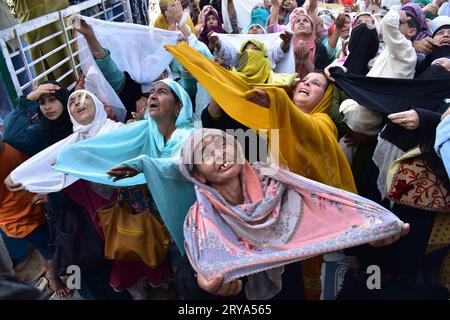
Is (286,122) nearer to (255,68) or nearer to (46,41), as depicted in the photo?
(255,68)

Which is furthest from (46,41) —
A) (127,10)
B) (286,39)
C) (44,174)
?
(286,39)

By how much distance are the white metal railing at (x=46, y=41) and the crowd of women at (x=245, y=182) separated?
625 millimetres

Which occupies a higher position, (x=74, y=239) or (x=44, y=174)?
(x=44, y=174)

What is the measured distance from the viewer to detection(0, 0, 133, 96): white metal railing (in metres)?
3.09

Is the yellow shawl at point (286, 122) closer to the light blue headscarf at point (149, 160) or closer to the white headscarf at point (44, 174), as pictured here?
the light blue headscarf at point (149, 160)

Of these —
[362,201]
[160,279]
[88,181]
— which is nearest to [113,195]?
[88,181]

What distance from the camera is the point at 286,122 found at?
1756 millimetres

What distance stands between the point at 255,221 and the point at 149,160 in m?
0.57

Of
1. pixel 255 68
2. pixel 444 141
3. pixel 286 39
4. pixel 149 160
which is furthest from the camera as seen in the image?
pixel 286 39

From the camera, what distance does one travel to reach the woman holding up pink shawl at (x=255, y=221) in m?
1.57

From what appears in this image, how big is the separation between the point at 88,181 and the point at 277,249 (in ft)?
4.14

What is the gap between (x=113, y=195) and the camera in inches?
89.6

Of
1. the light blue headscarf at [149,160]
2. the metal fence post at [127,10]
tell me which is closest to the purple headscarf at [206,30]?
the metal fence post at [127,10]
